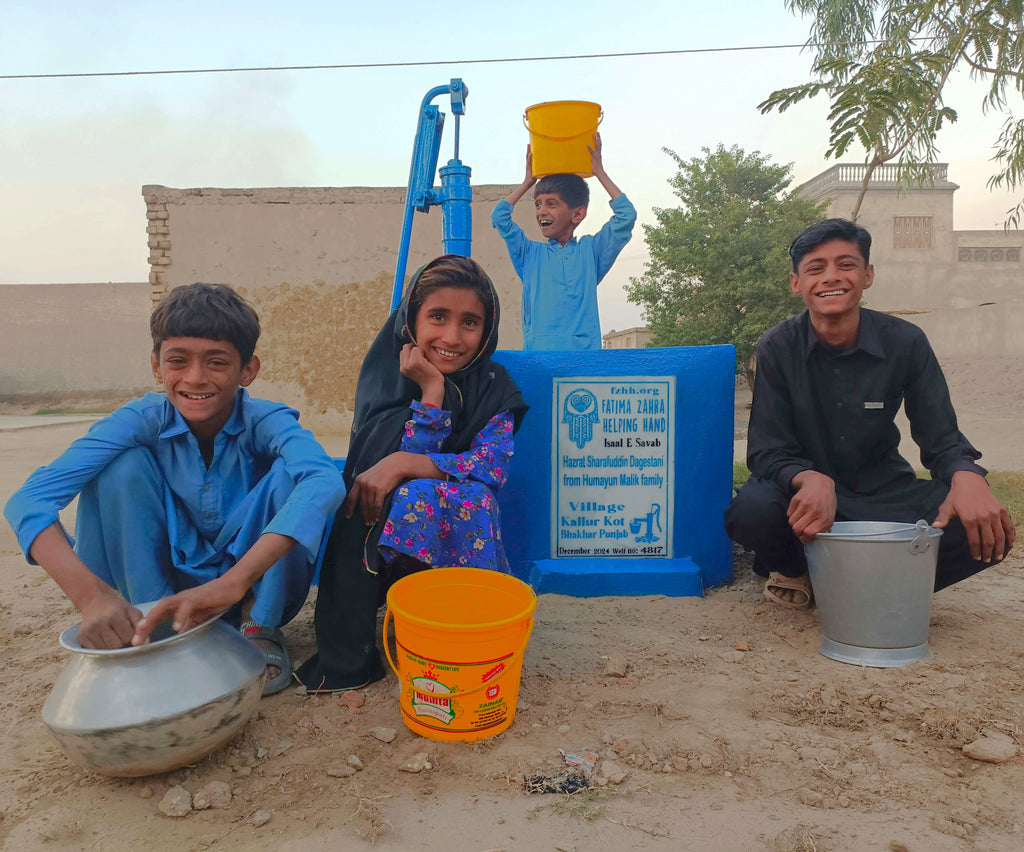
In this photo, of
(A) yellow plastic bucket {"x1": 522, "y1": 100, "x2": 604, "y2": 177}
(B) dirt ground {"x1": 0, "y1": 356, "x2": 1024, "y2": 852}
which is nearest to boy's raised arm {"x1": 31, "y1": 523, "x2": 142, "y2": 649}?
(B) dirt ground {"x1": 0, "y1": 356, "x2": 1024, "y2": 852}

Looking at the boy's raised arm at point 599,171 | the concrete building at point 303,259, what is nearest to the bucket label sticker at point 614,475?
the boy's raised arm at point 599,171

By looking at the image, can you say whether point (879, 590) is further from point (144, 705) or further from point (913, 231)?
point (913, 231)

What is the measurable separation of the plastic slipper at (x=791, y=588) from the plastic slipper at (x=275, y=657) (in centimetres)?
164

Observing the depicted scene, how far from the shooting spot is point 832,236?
94.4 inches

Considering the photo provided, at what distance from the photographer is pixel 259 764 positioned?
5.34 ft

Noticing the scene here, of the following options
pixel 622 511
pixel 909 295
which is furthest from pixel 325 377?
pixel 909 295

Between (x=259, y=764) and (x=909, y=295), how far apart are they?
938 inches

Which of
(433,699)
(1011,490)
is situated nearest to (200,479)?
(433,699)

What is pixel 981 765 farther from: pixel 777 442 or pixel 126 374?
pixel 126 374

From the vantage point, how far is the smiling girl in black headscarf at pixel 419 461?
1987 mm

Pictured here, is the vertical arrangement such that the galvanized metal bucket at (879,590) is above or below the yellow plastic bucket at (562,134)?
below

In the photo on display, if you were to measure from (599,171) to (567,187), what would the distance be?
7.4 inches

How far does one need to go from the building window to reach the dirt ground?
22.7m

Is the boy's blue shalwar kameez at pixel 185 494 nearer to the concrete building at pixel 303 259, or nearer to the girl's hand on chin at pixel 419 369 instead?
the girl's hand on chin at pixel 419 369
